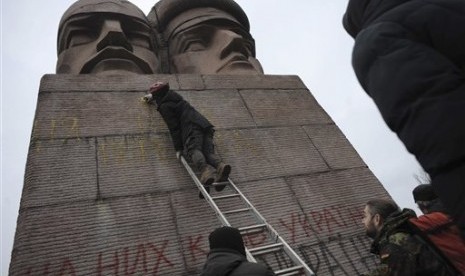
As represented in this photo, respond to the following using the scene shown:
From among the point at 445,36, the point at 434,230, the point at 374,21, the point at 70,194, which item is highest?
the point at 70,194

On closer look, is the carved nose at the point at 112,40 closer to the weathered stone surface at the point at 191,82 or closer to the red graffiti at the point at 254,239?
the weathered stone surface at the point at 191,82

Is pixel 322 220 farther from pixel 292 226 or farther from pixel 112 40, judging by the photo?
pixel 112 40

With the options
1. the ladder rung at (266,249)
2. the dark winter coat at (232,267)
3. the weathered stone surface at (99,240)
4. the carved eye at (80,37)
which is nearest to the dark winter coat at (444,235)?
the dark winter coat at (232,267)

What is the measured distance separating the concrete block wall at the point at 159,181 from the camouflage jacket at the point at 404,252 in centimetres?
168

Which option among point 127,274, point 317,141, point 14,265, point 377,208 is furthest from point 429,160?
point 317,141

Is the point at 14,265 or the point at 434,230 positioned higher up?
the point at 14,265

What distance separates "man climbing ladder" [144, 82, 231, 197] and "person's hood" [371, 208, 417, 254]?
1.98m

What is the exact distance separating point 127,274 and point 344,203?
116 inches

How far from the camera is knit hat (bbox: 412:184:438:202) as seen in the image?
3.39m

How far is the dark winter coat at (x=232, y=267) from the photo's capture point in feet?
7.11

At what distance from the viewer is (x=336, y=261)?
4.09 metres

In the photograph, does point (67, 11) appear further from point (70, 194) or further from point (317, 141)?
point (317, 141)

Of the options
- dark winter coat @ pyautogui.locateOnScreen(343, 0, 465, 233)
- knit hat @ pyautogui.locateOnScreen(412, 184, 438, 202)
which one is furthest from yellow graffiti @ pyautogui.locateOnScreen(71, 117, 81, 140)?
dark winter coat @ pyautogui.locateOnScreen(343, 0, 465, 233)

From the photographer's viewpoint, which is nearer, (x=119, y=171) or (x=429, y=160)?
(x=429, y=160)
